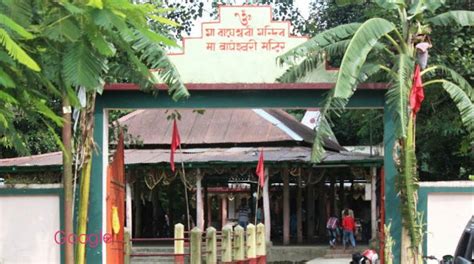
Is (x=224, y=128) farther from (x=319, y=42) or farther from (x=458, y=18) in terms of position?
(x=458, y=18)

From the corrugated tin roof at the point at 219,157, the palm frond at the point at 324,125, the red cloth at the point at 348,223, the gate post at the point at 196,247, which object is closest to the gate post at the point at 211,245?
the gate post at the point at 196,247

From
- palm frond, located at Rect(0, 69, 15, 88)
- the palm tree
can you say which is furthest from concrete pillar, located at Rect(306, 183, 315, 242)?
palm frond, located at Rect(0, 69, 15, 88)

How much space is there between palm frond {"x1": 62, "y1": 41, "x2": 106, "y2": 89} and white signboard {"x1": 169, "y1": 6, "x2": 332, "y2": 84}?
6633mm

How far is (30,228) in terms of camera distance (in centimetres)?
1344

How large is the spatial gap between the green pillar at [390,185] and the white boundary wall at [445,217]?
493 millimetres

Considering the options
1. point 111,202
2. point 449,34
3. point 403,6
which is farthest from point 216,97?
point 449,34

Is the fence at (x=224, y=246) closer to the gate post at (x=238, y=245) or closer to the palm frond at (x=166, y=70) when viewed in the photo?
the gate post at (x=238, y=245)

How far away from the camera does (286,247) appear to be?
83.8ft

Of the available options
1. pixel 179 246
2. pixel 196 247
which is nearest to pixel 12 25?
pixel 196 247

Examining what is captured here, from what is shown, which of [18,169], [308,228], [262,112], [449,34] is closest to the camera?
[449,34]

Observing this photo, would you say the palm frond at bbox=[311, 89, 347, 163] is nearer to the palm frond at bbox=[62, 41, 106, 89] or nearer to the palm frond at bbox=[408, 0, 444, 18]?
the palm frond at bbox=[408, 0, 444, 18]

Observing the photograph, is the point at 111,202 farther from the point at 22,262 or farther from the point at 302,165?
the point at 302,165

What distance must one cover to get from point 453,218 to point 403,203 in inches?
39.5

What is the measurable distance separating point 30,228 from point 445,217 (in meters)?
6.97
